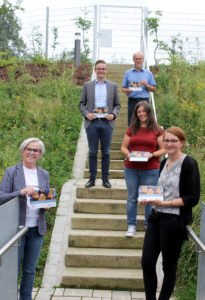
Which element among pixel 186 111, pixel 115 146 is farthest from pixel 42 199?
pixel 186 111

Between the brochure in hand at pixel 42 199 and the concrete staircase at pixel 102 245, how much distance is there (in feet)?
5.50

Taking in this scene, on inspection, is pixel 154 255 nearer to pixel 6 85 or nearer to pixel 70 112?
pixel 70 112

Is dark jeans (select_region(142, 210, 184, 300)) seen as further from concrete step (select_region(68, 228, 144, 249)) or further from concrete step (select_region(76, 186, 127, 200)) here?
concrete step (select_region(76, 186, 127, 200))

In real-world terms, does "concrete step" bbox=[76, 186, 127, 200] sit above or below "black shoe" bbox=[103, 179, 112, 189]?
below

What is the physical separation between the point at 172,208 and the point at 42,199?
3.81ft

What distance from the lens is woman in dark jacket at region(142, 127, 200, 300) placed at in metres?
4.25

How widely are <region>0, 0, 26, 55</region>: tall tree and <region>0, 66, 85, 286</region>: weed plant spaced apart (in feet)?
9.38

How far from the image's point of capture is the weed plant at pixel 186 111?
221 inches

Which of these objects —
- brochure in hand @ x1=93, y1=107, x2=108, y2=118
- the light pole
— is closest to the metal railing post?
brochure in hand @ x1=93, y1=107, x2=108, y2=118

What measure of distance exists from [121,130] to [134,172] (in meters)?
4.31

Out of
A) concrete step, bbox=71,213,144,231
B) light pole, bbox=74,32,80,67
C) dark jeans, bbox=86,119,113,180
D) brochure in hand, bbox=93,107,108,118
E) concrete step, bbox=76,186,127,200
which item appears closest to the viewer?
concrete step, bbox=71,213,144,231

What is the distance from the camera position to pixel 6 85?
12008 mm

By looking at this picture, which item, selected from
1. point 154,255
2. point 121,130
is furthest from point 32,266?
point 121,130

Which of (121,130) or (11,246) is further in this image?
(121,130)
